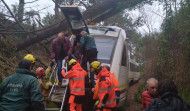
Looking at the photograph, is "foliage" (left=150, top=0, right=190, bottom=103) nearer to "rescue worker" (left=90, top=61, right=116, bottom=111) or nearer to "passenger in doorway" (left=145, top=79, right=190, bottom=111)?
"rescue worker" (left=90, top=61, right=116, bottom=111)

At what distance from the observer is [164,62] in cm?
759

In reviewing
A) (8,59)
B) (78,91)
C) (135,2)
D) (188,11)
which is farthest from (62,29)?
(188,11)

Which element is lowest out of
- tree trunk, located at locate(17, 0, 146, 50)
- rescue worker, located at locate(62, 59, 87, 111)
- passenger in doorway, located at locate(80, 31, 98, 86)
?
rescue worker, located at locate(62, 59, 87, 111)

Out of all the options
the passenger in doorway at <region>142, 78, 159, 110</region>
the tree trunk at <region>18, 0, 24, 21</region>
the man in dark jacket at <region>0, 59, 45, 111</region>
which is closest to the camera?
the man in dark jacket at <region>0, 59, 45, 111</region>

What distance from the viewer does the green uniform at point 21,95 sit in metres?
2.59

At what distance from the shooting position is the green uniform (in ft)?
8.50

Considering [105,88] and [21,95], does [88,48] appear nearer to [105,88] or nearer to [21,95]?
[105,88]

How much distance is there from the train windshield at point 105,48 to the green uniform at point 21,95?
3114mm

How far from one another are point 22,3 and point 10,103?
781 cm

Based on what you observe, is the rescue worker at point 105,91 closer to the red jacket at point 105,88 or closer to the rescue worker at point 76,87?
the red jacket at point 105,88

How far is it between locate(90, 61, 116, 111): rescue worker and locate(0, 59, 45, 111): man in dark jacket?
1.30 metres

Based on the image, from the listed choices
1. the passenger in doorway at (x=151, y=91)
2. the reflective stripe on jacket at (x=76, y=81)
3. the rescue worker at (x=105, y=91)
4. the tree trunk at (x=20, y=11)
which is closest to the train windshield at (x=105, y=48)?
the reflective stripe on jacket at (x=76, y=81)

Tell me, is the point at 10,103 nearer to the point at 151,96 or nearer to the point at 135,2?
the point at 151,96

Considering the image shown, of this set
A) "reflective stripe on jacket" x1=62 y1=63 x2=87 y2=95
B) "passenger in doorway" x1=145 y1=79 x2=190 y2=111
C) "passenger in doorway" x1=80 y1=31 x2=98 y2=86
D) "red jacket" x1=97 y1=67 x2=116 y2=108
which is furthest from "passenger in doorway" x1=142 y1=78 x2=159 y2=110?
"passenger in doorway" x1=80 y1=31 x2=98 y2=86
